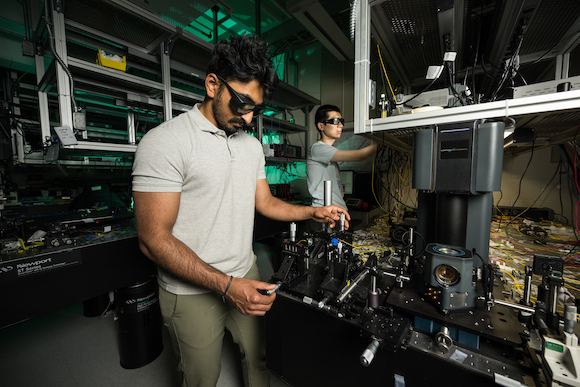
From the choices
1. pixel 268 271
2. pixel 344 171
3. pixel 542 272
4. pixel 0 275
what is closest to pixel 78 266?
pixel 0 275

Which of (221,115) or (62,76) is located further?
(62,76)

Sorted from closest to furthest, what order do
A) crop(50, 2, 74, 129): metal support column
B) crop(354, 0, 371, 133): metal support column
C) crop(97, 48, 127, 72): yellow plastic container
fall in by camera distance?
crop(354, 0, 371, 133): metal support column → crop(50, 2, 74, 129): metal support column → crop(97, 48, 127, 72): yellow plastic container

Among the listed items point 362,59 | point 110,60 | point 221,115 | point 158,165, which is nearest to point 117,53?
point 110,60

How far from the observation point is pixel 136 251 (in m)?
1.74

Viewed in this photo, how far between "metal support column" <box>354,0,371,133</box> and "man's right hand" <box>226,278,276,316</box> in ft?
2.78

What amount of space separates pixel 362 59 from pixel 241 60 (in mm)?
564

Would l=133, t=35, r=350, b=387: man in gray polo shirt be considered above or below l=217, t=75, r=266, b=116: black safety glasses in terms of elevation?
below

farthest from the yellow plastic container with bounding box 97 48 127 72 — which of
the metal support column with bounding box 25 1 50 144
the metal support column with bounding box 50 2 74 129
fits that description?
the metal support column with bounding box 25 1 50 144

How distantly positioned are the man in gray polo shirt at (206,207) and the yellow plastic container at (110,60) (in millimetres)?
1303

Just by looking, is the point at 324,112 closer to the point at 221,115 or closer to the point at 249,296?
the point at 221,115

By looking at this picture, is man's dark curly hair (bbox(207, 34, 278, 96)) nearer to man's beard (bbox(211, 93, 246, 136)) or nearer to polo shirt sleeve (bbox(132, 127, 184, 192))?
man's beard (bbox(211, 93, 246, 136))

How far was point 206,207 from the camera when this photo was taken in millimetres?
933

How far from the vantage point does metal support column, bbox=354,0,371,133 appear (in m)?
1.05

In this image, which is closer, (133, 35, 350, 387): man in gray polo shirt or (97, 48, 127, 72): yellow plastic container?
(133, 35, 350, 387): man in gray polo shirt
